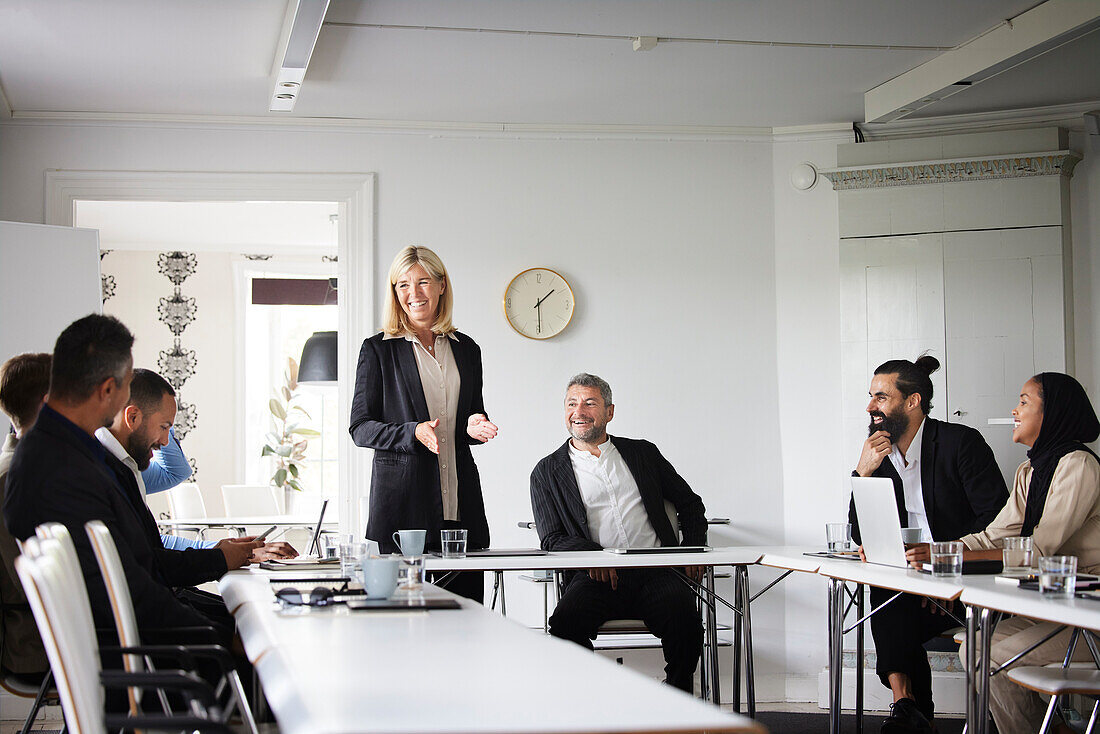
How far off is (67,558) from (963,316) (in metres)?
4.74

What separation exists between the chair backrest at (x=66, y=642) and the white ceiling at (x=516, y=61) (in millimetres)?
3223

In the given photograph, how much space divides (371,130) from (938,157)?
2943 mm

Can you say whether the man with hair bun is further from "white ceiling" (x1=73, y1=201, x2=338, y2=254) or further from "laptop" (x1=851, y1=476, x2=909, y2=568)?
"white ceiling" (x1=73, y1=201, x2=338, y2=254)

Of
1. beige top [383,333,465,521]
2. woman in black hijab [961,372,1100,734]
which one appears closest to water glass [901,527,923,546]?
woman in black hijab [961,372,1100,734]

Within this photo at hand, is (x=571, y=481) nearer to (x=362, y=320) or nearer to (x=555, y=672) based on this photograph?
(x=362, y=320)

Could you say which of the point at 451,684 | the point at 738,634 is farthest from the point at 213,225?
the point at 451,684

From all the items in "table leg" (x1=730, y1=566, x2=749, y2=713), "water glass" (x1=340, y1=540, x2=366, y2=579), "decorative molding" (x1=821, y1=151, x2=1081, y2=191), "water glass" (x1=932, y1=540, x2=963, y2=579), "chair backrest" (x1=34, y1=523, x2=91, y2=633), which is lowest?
"table leg" (x1=730, y1=566, x2=749, y2=713)

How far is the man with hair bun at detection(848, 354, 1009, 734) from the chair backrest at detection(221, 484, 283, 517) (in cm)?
477

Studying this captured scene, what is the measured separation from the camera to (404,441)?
349 cm

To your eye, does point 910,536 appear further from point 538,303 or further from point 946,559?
point 538,303

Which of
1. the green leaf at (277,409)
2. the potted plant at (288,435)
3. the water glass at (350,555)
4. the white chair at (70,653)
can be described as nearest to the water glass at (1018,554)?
the water glass at (350,555)

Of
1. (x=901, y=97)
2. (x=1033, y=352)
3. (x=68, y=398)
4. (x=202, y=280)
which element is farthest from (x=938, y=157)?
(x=202, y=280)

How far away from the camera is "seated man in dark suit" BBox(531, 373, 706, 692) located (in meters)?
4.09

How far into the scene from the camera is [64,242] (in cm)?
520
